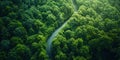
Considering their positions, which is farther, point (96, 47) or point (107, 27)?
point (107, 27)

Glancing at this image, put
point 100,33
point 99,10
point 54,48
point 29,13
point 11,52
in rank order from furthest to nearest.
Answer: point 99,10, point 29,13, point 100,33, point 54,48, point 11,52

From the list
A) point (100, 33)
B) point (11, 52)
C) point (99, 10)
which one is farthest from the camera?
point (99, 10)

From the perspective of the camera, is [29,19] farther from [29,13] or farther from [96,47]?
[96,47]

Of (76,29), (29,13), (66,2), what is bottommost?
(76,29)

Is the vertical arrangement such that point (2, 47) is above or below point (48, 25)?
below

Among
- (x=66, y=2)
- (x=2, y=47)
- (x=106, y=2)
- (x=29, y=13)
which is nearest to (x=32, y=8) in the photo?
(x=29, y=13)

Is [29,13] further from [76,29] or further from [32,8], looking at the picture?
[76,29]

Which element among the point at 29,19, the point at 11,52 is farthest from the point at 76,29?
the point at 11,52
